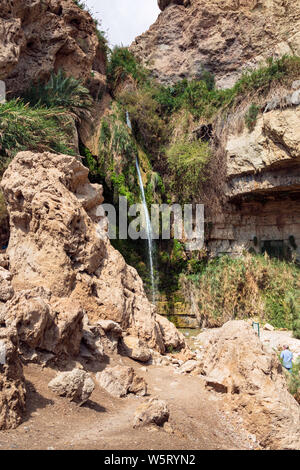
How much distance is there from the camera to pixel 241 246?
1399 centimetres

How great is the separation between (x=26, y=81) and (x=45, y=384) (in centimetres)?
985

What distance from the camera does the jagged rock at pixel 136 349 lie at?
230 inches

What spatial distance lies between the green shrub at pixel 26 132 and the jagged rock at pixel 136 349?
4600 mm

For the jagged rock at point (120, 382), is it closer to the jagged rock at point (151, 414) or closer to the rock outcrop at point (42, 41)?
the jagged rock at point (151, 414)

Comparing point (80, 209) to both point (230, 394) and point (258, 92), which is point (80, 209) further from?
point (258, 92)

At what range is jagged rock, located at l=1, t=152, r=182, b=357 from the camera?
595 cm

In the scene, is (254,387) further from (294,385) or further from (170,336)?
(170,336)

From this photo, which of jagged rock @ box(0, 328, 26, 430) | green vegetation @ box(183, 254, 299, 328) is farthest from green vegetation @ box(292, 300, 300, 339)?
jagged rock @ box(0, 328, 26, 430)

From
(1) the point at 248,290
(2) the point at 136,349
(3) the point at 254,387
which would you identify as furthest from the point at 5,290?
(1) the point at 248,290

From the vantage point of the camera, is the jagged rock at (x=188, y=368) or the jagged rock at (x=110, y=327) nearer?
the jagged rock at (x=110, y=327)

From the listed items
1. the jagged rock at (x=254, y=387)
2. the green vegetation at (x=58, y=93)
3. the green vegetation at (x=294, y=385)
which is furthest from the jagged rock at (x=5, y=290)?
the green vegetation at (x=58, y=93)


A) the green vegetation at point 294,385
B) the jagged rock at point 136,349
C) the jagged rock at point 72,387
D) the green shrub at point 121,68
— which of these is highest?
the green shrub at point 121,68

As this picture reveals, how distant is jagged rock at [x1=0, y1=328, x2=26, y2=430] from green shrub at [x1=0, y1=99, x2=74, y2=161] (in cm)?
567

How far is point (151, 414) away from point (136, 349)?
264cm
